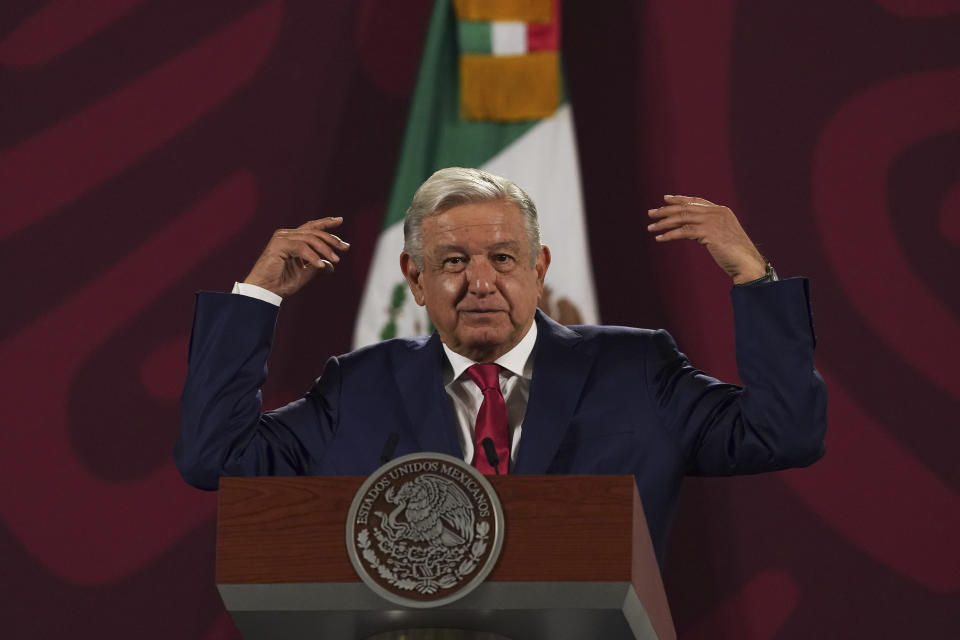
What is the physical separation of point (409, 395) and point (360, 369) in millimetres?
163

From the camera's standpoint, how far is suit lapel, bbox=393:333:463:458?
239 cm

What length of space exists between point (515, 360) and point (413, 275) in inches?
10.9

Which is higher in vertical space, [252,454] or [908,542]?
[252,454]

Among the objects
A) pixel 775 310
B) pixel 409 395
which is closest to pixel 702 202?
pixel 775 310

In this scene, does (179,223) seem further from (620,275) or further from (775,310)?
(775,310)

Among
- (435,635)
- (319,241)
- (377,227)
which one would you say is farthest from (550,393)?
(377,227)

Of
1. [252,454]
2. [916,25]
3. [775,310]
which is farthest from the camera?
[916,25]

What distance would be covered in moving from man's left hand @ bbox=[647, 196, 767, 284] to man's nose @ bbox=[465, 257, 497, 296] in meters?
0.31

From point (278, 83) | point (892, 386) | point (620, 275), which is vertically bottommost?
point (892, 386)

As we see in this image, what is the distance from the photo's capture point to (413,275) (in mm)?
2695

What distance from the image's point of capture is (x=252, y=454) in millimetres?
2461

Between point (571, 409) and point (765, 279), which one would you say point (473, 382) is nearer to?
point (571, 409)

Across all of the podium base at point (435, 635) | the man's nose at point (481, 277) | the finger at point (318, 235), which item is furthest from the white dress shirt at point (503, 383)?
the podium base at point (435, 635)

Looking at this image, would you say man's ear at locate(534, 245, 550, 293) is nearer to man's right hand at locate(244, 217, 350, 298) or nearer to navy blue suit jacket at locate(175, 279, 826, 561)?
navy blue suit jacket at locate(175, 279, 826, 561)
